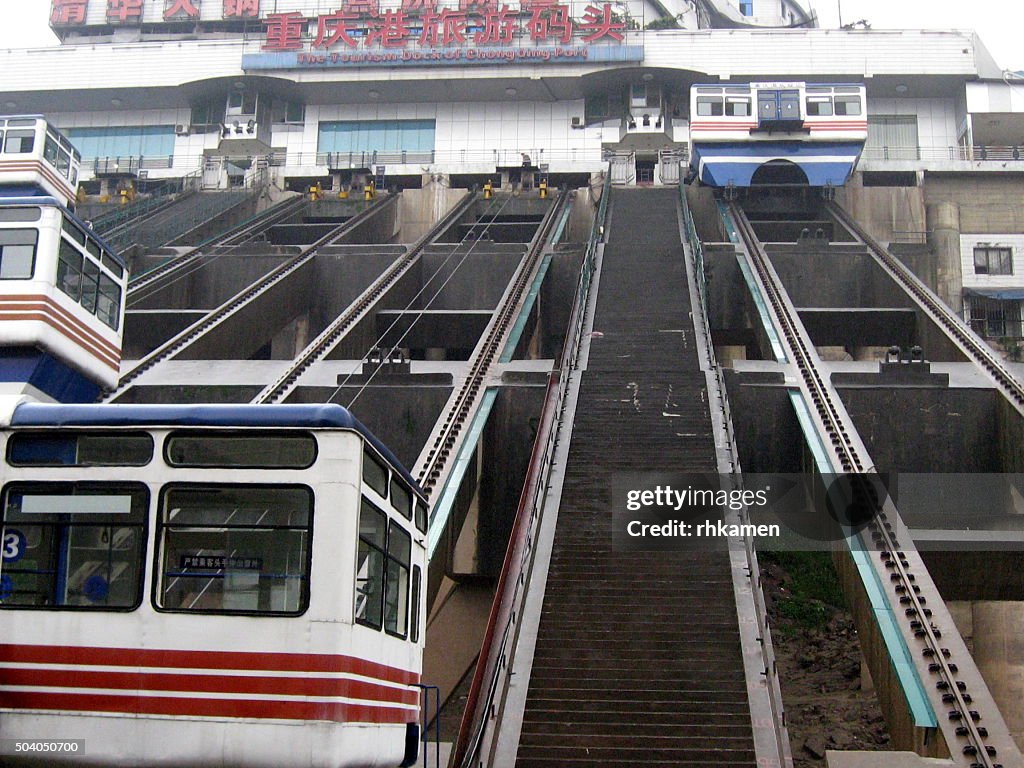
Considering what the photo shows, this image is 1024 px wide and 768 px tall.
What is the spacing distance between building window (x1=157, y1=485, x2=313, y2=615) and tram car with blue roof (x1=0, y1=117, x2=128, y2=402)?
528 centimetres

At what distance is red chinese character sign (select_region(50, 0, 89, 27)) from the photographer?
54844 millimetres

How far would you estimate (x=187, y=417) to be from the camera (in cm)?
699

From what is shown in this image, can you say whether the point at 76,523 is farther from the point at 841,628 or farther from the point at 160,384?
the point at 841,628

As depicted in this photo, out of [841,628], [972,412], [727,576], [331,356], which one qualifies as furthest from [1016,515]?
[331,356]

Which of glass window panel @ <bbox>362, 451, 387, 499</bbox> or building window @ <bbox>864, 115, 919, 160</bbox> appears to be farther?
building window @ <bbox>864, 115, 919, 160</bbox>

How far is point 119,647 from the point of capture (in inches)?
259

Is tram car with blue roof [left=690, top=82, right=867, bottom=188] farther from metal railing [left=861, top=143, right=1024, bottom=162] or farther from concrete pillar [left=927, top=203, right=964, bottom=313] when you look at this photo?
metal railing [left=861, top=143, right=1024, bottom=162]

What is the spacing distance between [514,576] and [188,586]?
20.5 ft

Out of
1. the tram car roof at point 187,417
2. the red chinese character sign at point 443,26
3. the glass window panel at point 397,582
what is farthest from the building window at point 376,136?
the tram car roof at point 187,417

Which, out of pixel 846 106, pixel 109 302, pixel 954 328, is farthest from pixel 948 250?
pixel 109 302

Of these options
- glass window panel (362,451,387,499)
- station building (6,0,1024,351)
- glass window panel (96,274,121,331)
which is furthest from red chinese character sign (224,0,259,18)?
glass window panel (362,451,387,499)

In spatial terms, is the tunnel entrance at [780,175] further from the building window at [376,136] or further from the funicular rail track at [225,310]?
the building window at [376,136]

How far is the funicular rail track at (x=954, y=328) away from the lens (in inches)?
753

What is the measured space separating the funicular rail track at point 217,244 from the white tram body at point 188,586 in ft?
71.8
